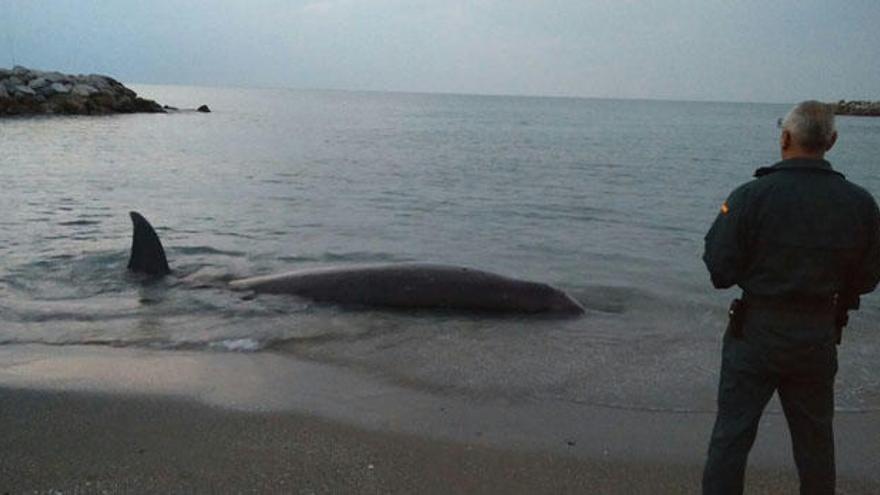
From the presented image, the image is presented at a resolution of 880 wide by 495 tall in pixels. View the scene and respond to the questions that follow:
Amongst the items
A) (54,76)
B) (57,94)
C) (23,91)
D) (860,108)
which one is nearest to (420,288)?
(23,91)

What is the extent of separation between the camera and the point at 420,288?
359 inches

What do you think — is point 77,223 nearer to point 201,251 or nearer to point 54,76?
point 201,251

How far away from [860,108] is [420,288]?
16973cm

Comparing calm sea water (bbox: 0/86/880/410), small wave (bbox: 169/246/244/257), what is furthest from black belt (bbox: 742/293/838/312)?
small wave (bbox: 169/246/244/257)

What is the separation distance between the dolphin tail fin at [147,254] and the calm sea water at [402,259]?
258mm

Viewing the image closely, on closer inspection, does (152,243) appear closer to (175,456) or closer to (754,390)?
(175,456)

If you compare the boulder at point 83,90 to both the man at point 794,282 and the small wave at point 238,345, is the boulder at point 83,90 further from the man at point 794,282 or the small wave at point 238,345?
the man at point 794,282

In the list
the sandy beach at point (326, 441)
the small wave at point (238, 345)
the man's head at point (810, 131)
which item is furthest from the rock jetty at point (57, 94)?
the man's head at point (810, 131)

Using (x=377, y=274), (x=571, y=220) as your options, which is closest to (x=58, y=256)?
(x=377, y=274)

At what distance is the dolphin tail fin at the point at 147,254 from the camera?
1011 centimetres

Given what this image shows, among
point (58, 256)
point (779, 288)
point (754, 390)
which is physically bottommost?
point (58, 256)

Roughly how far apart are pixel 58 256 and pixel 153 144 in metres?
29.1

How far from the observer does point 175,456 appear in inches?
178

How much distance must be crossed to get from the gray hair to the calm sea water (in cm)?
283
